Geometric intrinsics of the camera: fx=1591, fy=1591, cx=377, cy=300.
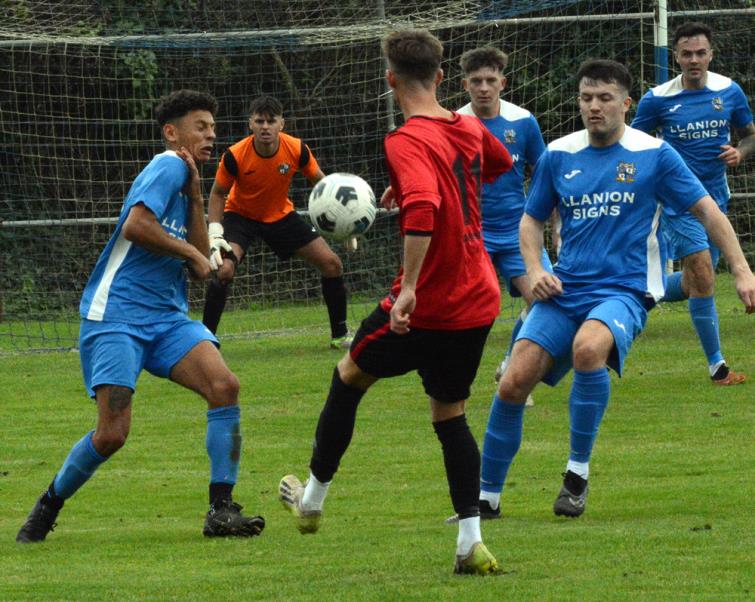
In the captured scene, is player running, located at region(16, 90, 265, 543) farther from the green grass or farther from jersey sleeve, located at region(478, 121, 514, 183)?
jersey sleeve, located at region(478, 121, 514, 183)

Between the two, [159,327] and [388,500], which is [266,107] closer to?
[388,500]

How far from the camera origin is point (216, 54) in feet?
58.2

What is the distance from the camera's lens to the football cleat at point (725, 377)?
1105 centimetres

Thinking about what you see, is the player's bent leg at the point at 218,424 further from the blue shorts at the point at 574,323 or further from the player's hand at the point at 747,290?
the player's hand at the point at 747,290

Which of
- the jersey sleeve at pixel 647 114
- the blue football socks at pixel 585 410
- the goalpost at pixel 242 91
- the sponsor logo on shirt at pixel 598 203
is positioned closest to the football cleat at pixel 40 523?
the blue football socks at pixel 585 410

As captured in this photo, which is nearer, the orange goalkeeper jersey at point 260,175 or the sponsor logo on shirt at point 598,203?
the sponsor logo on shirt at point 598,203

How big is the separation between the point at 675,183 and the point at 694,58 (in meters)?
4.39

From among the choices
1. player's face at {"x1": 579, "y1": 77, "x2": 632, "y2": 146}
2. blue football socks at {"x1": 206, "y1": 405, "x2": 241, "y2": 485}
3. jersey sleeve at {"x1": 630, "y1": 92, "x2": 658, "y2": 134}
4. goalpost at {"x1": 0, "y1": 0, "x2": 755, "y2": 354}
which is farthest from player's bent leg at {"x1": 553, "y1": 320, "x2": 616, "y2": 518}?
goalpost at {"x1": 0, "y1": 0, "x2": 755, "y2": 354}

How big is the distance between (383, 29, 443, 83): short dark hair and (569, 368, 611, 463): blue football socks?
179 cm

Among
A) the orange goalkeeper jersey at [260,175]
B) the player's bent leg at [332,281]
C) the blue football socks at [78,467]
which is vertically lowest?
the player's bent leg at [332,281]

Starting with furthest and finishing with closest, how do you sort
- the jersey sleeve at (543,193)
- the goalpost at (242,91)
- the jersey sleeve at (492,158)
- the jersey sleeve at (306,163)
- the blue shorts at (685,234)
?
the goalpost at (242,91) < the jersey sleeve at (306,163) < the blue shorts at (685,234) < the jersey sleeve at (543,193) < the jersey sleeve at (492,158)

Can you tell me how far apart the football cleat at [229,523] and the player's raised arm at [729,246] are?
228cm

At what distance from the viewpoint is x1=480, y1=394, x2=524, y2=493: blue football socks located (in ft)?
22.8

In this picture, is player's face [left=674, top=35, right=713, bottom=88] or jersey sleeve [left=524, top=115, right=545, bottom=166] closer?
jersey sleeve [left=524, top=115, right=545, bottom=166]
